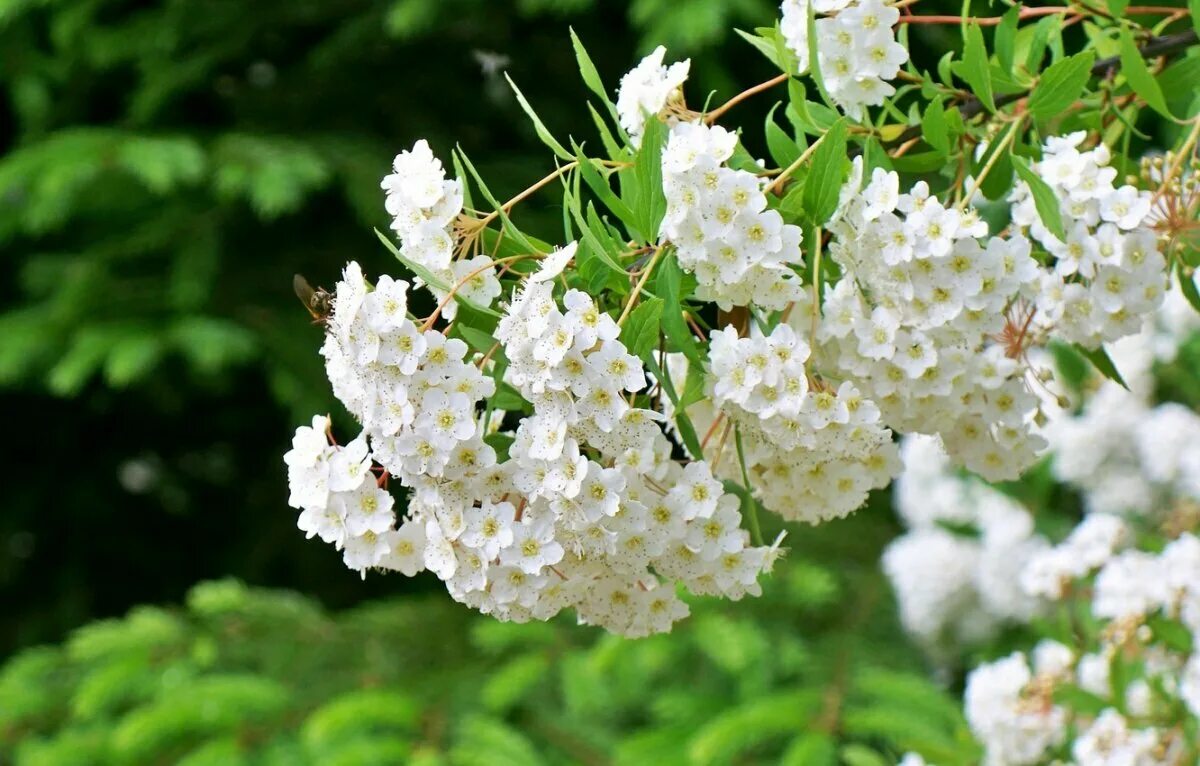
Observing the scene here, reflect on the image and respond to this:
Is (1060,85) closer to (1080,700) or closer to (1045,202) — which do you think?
(1045,202)

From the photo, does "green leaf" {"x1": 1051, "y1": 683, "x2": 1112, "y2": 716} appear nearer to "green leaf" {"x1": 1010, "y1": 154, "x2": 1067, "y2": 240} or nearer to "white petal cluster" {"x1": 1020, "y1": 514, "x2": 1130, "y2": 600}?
"white petal cluster" {"x1": 1020, "y1": 514, "x2": 1130, "y2": 600}

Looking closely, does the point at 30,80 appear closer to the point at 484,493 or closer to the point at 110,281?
the point at 110,281

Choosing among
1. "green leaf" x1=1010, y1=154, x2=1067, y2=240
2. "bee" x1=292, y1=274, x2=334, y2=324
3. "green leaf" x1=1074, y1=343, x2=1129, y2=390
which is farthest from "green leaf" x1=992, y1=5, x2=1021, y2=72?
"bee" x1=292, y1=274, x2=334, y2=324

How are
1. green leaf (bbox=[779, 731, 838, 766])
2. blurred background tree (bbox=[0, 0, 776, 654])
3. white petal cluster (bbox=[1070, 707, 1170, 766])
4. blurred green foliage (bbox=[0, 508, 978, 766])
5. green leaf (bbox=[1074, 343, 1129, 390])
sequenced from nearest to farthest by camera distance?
green leaf (bbox=[1074, 343, 1129, 390])
white petal cluster (bbox=[1070, 707, 1170, 766])
green leaf (bbox=[779, 731, 838, 766])
blurred green foliage (bbox=[0, 508, 978, 766])
blurred background tree (bbox=[0, 0, 776, 654])

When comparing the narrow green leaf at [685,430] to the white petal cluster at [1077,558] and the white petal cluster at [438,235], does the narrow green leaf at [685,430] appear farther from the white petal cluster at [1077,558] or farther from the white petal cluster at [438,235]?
the white petal cluster at [1077,558]

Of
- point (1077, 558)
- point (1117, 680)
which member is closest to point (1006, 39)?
point (1117, 680)

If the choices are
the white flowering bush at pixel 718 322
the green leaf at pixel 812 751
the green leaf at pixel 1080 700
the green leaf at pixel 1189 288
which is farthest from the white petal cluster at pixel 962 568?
the white flowering bush at pixel 718 322

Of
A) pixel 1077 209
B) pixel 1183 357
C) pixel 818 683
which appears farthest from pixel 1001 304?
pixel 1183 357
